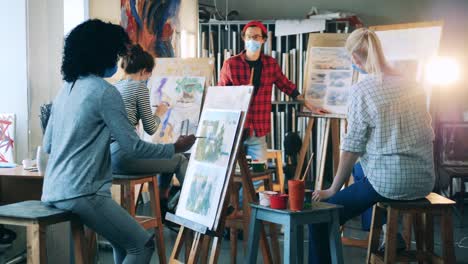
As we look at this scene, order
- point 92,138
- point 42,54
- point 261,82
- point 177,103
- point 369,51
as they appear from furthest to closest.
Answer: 1. point 261,82
2. point 177,103
3. point 42,54
4. point 369,51
5. point 92,138

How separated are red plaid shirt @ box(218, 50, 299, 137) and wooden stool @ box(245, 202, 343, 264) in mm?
1645

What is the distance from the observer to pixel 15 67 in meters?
3.90

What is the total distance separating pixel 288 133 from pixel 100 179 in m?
4.44

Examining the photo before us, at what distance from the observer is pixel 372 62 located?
2.94m

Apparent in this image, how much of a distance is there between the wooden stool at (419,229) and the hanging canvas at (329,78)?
139cm

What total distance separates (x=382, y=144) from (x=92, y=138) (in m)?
1.33

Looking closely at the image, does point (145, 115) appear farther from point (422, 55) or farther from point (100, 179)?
point (422, 55)

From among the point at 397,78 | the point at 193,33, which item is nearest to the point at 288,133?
the point at 193,33

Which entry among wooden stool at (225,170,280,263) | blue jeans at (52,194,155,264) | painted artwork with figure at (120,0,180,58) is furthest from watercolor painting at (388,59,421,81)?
blue jeans at (52,194,155,264)

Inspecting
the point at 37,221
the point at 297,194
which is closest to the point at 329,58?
the point at 297,194

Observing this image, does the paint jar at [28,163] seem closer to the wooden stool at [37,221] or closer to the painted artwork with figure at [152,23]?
the wooden stool at [37,221]

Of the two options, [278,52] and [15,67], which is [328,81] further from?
[278,52]

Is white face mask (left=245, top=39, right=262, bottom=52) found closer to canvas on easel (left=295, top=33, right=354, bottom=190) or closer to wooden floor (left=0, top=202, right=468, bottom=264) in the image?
canvas on easel (left=295, top=33, right=354, bottom=190)

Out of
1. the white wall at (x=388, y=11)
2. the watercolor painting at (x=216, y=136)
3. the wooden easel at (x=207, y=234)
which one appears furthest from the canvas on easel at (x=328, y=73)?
the white wall at (x=388, y=11)
